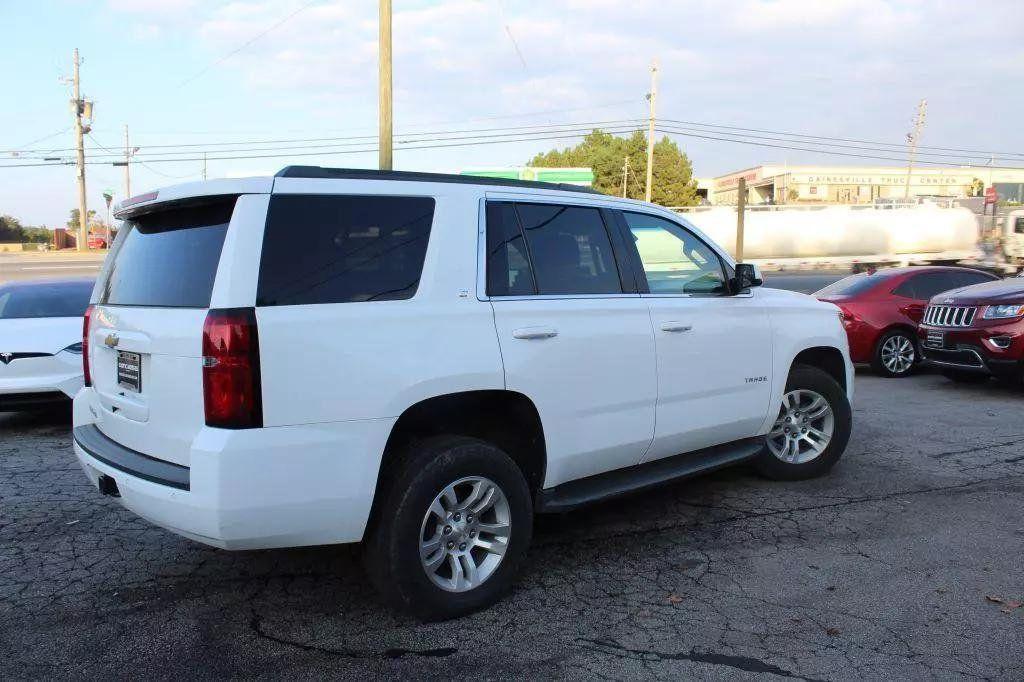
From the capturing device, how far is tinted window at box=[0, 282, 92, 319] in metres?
7.69

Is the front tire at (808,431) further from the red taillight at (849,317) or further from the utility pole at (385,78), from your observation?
the utility pole at (385,78)

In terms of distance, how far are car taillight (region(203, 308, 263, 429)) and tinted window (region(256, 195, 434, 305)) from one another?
0.46ft

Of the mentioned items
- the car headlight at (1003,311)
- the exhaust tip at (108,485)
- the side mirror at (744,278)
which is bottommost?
the exhaust tip at (108,485)

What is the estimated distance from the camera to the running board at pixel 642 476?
399 cm

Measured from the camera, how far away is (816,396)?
5.60m

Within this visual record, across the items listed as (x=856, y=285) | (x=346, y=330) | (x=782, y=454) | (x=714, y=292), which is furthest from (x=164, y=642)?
(x=856, y=285)

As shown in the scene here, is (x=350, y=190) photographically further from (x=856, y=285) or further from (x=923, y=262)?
(x=923, y=262)

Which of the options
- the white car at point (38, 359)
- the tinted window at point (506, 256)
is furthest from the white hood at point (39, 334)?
the tinted window at point (506, 256)

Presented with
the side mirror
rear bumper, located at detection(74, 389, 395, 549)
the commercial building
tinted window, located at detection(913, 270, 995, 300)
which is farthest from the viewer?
the commercial building

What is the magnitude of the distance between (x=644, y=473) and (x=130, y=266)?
9.21 ft

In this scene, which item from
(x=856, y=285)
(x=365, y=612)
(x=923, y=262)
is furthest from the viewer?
(x=923, y=262)

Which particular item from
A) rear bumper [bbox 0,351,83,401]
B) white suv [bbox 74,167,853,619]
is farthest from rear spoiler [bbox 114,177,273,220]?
rear bumper [bbox 0,351,83,401]

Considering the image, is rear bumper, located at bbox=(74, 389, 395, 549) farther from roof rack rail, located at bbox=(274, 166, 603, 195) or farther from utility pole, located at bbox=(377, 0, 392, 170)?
utility pole, located at bbox=(377, 0, 392, 170)

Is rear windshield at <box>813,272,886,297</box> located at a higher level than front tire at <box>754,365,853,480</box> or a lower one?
higher
